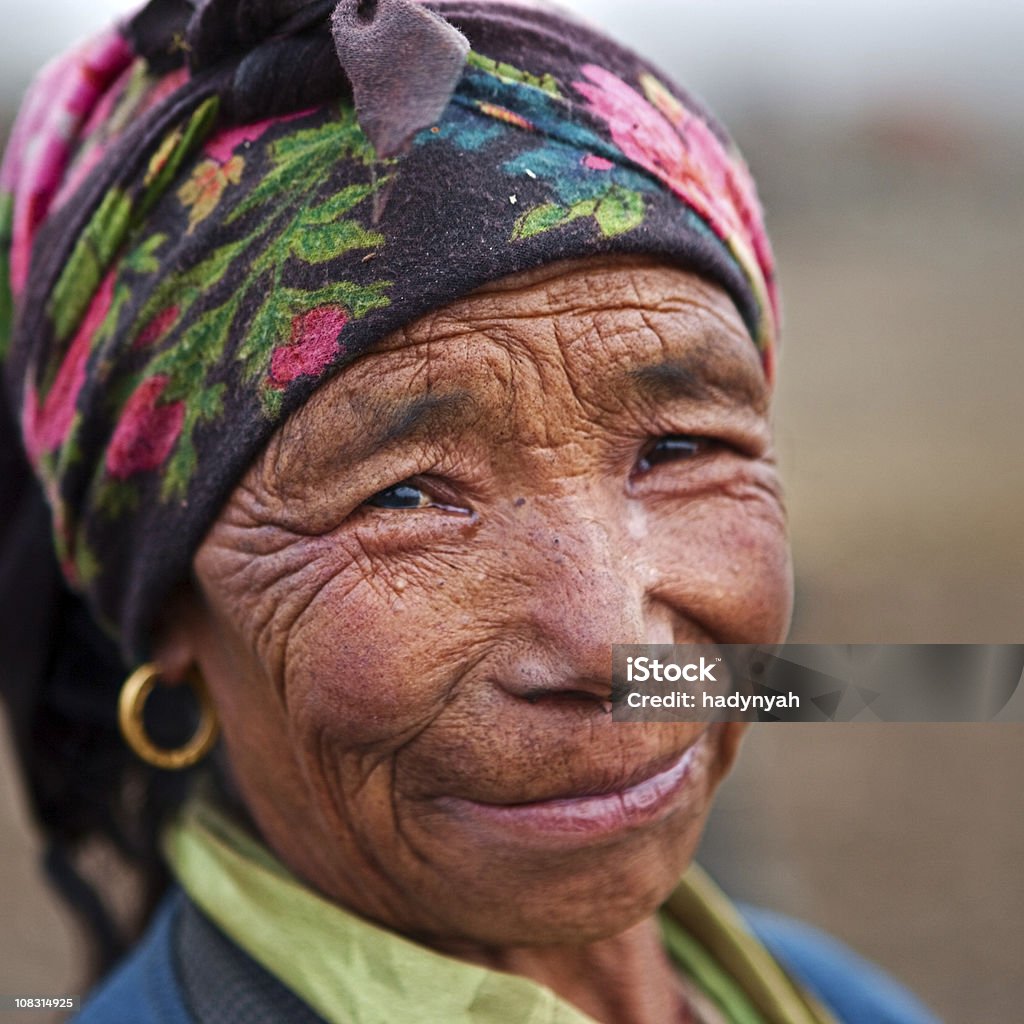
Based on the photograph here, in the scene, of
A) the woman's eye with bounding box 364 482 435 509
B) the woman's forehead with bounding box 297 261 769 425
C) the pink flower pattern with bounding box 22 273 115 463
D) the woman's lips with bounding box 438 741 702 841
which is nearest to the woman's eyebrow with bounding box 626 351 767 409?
the woman's forehead with bounding box 297 261 769 425

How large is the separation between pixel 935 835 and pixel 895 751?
59 centimetres

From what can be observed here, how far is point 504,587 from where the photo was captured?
1.43 meters

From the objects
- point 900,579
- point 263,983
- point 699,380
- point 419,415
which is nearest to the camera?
point 419,415

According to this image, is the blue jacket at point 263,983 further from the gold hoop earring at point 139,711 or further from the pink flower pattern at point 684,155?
the pink flower pattern at point 684,155

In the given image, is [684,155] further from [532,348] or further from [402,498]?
[402,498]

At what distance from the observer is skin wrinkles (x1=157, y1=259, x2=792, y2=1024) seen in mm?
1418

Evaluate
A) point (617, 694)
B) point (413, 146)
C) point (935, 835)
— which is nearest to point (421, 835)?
point (617, 694)

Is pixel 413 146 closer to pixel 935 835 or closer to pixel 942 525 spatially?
pixel 935 835

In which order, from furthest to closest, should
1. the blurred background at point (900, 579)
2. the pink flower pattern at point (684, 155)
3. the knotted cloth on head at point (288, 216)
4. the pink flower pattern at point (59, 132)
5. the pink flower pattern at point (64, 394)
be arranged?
the blurred background at point (900, 579) < the pink flower pattern at point (59, 132) < the pink flower pattern at point (64, 394) < the pink flower pattern at point (684, 155) < the knotted cloth on head at point (288, 216)

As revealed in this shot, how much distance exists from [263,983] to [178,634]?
480 mm

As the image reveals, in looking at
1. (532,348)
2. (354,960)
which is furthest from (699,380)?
(354,960)

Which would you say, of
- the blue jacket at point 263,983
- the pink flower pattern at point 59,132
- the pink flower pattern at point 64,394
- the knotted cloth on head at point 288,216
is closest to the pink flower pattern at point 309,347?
the knotted cloth on head at point 288,216

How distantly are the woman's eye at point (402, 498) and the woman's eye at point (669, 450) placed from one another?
27 centimetres

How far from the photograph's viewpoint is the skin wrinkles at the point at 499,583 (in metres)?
1.42
